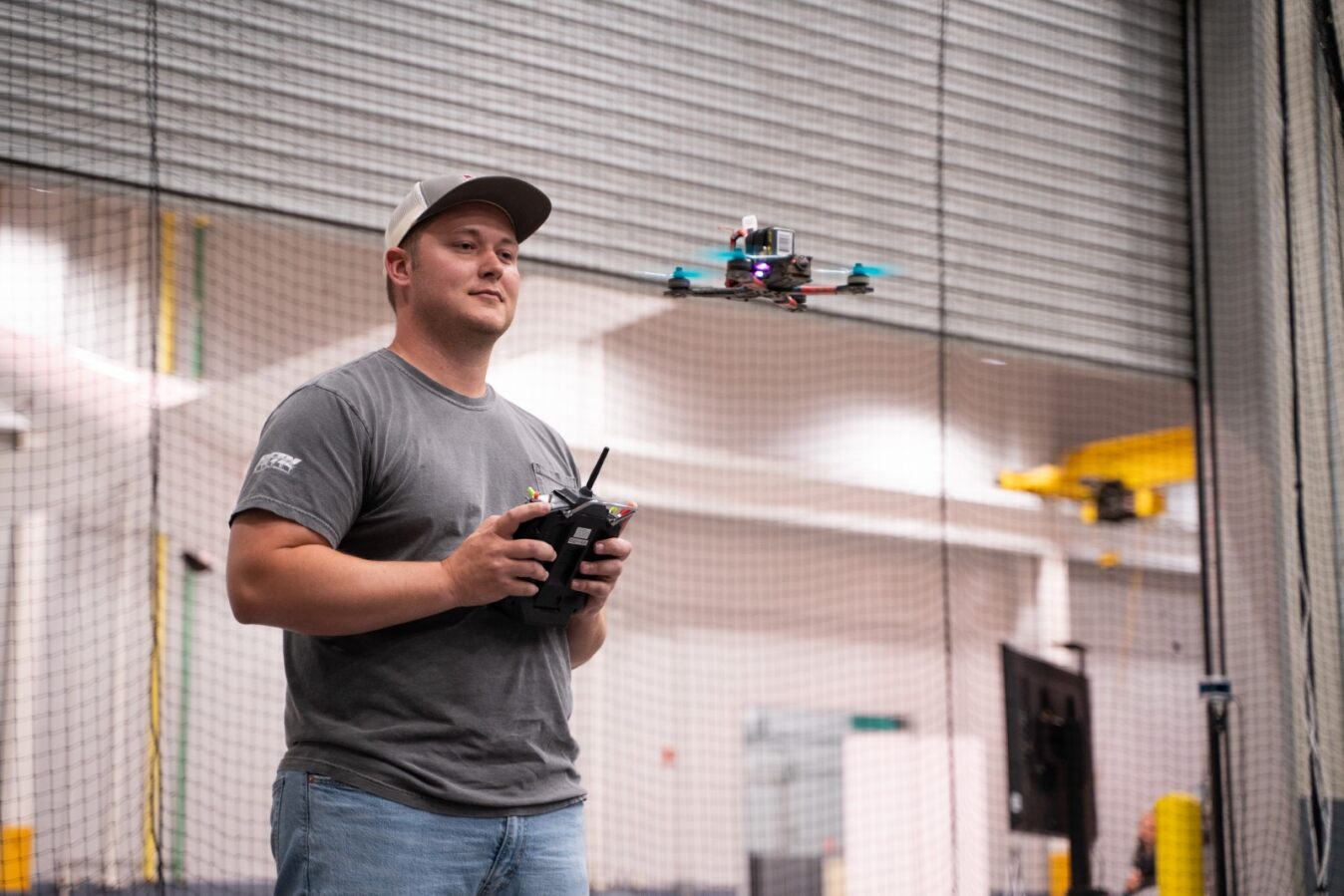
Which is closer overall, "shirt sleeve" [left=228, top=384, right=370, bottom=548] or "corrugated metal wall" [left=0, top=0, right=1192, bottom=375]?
"shirt sleeve" [left=228, top=384, right=370, bottom=548]

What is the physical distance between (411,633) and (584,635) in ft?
0.96

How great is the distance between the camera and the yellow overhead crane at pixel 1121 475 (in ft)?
30.1

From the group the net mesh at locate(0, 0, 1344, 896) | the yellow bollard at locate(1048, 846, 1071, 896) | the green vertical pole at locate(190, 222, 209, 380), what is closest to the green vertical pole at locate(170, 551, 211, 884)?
the net mesh at locate(0, 0, 1344, 896)

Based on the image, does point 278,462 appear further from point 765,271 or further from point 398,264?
point 765,271

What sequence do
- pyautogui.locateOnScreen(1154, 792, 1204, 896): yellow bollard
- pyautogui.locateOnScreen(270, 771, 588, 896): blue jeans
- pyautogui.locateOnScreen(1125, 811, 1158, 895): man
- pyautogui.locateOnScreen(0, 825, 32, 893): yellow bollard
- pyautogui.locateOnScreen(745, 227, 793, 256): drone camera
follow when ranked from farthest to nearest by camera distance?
pyautogui.locateOnScreen(1125, 811, 1158, 895): man, pyautogui.locateOnScreen(0, 825, 32, 893): yellow bollard, pyautogui.locateOnScreen(1154, 792, 1204, 896): yellow bollard, pyautogui.locateOnScreen(745, 227, 793, 256): drone camera, pyautogui.locateOnScreen(270, 771, 588, 896): blue jeans

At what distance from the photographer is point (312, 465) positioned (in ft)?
4.93

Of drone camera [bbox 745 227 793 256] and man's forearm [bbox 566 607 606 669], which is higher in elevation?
drone camera [bbox 745 227 793 256]

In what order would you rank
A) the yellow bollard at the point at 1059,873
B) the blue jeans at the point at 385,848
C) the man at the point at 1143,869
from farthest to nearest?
the yellow bollard at the point at 1059,873
the man at the point at 1143,869
the blue jeans at the point at 385,848

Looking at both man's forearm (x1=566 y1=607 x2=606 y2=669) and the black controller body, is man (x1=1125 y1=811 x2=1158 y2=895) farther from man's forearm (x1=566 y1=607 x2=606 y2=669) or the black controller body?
the black controller body

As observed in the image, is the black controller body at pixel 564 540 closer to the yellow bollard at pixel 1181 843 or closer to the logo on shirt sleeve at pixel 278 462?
the logo on shirt sleeve at pixel 278 462

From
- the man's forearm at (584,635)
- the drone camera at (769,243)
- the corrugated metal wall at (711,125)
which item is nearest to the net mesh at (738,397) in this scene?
the corrugated metal wall at (711,125)

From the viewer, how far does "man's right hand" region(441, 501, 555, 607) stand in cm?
146

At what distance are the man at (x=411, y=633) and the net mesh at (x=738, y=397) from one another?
2.23 metres

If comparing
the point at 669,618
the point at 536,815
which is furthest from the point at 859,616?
the point at 536,815
